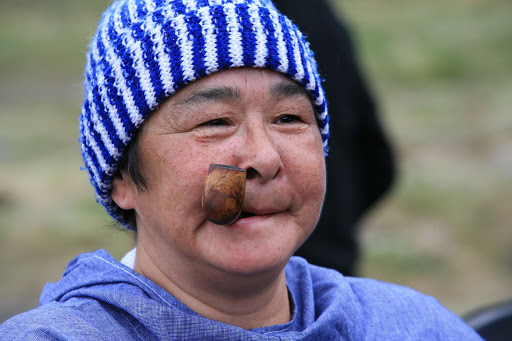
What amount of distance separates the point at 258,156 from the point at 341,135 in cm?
201

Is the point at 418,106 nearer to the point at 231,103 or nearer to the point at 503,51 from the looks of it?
the point at 503,51

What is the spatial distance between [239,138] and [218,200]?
0.20m

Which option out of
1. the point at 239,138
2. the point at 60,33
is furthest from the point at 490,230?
the point at 60,33

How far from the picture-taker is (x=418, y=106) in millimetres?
10836

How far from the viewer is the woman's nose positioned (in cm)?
162

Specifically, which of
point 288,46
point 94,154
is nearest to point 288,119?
point 288,46

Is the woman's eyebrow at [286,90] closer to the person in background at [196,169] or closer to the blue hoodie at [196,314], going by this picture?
the person in background at [196,169]

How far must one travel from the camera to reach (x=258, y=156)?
64.0 inches

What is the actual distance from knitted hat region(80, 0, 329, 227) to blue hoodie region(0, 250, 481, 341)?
326 mm

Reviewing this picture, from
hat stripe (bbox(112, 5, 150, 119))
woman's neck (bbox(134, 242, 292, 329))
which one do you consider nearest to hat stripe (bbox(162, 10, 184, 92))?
hat stripe (bbox(112, 5, 150, 119))

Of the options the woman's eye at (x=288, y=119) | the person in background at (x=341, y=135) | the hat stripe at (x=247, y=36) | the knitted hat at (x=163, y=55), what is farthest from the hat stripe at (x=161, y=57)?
the person in background at (x=341, y=135)

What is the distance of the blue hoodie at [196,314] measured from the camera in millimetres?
1627

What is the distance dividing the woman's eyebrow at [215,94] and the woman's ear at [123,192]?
34 centimetres

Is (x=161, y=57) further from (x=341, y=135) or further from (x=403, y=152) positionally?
(x=403, y=152)
